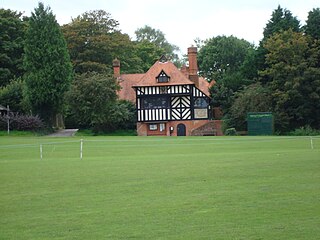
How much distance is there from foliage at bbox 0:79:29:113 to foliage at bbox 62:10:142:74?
961 centimetres

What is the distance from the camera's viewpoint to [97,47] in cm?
7356

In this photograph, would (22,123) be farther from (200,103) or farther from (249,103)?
(249,103)

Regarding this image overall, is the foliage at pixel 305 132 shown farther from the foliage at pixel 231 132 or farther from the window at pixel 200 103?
the window at pixel 200 103

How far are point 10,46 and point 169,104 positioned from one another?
20.3m

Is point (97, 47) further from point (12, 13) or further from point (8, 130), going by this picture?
point (8, 130)

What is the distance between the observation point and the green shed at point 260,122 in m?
56.2

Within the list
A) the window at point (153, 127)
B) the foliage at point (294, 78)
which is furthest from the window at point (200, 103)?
the foliage at point (294, 78)

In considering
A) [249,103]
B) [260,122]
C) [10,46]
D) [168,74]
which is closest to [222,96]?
[168,74]

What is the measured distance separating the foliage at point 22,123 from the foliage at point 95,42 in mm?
14165

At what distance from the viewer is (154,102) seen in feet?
213

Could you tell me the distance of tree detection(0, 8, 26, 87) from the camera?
69688 millimetres

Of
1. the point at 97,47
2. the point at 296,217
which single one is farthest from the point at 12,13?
the point at 296,217

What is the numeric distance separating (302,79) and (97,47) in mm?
28399

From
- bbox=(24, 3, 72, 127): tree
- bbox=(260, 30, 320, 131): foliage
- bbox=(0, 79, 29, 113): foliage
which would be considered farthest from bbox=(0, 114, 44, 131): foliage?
bbox=(260, 30, 320, 131): foliage
